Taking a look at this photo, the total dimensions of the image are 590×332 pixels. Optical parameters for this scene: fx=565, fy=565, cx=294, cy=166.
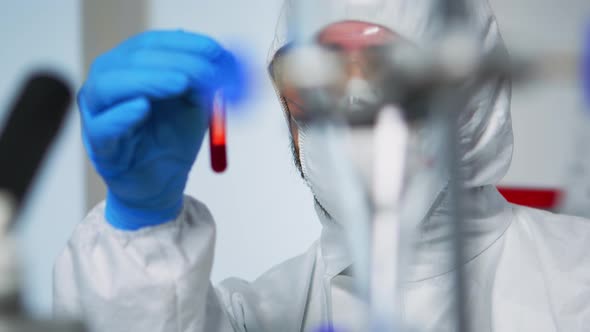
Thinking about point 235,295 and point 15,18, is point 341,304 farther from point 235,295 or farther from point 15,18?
point 15,18

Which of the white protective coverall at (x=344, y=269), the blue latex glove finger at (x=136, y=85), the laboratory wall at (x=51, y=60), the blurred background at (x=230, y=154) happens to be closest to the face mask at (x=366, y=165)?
the white protective coverall at (x=344, y=269)

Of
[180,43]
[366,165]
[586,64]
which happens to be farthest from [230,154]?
[586,64]

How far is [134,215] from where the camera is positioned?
704 millimetres

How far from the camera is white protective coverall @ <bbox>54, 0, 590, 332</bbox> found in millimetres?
691

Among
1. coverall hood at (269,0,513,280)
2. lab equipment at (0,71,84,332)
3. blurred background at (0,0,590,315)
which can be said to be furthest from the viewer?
blurred background at (0,0,590,315)

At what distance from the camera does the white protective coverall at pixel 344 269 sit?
0.69m

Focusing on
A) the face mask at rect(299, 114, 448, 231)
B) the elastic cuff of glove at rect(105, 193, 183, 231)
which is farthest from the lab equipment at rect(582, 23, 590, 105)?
the elastic cuff of glove at rect(105, 193, 183, 231)

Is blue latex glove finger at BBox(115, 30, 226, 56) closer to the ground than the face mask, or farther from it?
farther from it

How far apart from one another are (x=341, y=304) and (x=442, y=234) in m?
0.21

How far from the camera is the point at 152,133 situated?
2.20ft

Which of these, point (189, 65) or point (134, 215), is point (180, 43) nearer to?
point (189, 65)

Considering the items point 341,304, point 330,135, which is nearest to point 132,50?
point 330,135

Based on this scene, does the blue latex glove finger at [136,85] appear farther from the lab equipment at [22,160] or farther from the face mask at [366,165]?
the lab equipment at [22,160]

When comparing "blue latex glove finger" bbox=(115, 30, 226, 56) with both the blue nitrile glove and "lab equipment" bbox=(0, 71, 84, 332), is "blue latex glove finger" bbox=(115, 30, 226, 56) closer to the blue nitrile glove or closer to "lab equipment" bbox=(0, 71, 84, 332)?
the blue nitrile glove
